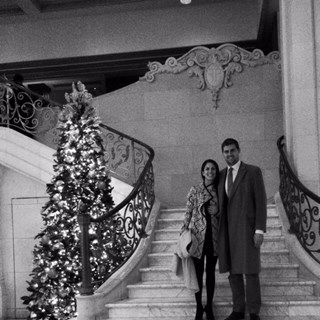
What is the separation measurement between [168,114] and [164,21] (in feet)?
10.6

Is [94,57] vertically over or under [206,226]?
over

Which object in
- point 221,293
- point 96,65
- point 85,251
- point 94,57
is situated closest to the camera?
point 85,251

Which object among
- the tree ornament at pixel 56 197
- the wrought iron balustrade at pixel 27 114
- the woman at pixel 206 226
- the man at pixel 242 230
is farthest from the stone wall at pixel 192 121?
the man at pixel 242 230

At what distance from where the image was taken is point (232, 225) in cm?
484

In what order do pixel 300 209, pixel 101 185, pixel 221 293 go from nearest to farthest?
pixel 221 293 < pixel 300 209 < pixel 101 185

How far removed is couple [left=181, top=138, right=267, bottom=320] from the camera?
4.77 meters

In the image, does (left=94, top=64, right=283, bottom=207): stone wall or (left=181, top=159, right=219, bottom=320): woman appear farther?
(left=94, top=64, right=283, bottom=207): stone wall

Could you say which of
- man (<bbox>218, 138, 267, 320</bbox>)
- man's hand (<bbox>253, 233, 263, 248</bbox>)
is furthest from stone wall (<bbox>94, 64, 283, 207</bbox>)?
man's hand (<bbox>253, 233, 263, 248</bbox>)

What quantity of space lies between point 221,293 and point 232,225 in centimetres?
125

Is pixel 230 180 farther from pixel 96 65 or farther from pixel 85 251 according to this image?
pixel 96 65

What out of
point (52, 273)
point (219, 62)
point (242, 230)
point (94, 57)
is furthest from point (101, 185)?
point (94, 57)

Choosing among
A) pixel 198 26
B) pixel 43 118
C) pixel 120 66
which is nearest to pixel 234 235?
pixel 43 118

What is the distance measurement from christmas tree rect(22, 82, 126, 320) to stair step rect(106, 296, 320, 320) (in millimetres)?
995

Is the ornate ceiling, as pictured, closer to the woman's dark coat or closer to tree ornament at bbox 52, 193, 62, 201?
tree ornament at bbox 52, 193, 62, 201
